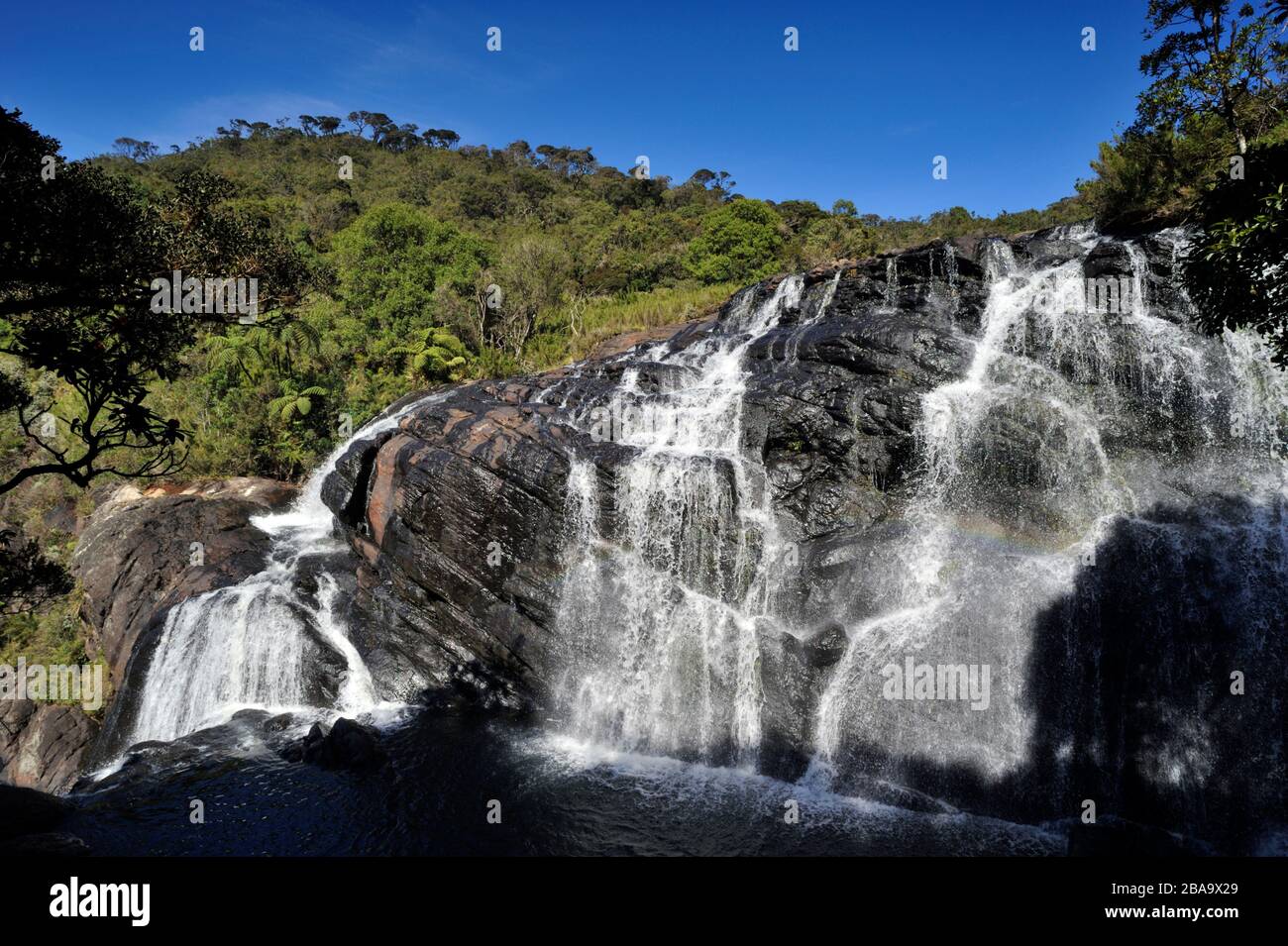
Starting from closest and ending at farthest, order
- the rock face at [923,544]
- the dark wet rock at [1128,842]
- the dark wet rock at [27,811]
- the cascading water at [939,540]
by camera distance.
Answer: the dark wet rock at [27,811], the dark wet rock at [1128,842], the rock face at [923,544], the cascading water at [939,540]

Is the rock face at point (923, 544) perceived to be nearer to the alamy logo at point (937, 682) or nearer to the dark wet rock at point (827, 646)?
the dark wet rock at point (827, 646)

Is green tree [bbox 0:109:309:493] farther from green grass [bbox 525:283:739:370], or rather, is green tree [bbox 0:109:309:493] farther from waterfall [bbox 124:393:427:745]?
green grass [bbox 525:283:739:370]

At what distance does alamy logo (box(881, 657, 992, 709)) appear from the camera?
12578 millimetres

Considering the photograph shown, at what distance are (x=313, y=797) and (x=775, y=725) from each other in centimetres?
865

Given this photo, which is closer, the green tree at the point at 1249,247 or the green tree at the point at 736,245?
the green tree at the point at 1249,247

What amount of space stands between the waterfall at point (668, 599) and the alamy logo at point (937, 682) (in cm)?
267

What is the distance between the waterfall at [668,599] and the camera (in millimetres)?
14125

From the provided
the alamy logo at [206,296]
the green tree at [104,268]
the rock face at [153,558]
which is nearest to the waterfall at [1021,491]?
the alamy logo at [206,296]
